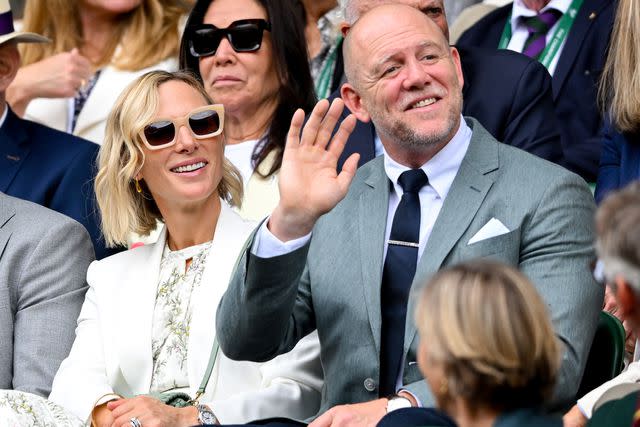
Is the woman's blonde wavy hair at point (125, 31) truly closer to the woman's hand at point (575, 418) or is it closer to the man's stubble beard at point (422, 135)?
the man's stubble beard at point (422, 135)

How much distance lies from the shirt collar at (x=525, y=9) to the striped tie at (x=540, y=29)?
2 centimetres

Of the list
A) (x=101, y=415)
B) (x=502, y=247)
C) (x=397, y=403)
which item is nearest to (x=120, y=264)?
(x=101, y=415)

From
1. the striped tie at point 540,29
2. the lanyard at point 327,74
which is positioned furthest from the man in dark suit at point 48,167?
the striped tie at point 540,29

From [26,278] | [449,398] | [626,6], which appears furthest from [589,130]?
[449,398]

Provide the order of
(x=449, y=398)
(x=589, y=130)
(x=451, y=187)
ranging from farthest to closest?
(x=589, y=130) < (x=451, y=187) < (x=449, y=398)

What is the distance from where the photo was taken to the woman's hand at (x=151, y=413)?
3.98 m

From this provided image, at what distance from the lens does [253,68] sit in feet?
18.1

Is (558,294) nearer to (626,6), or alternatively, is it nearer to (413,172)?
(413,172)

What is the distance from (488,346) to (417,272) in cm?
141

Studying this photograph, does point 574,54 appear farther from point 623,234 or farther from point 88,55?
point 623,234

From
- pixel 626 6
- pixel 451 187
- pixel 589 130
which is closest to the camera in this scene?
pixel 451 187

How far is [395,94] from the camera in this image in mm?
4328

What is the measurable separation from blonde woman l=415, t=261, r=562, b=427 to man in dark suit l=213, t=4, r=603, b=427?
1.09 meters

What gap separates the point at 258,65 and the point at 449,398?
3.05 m
